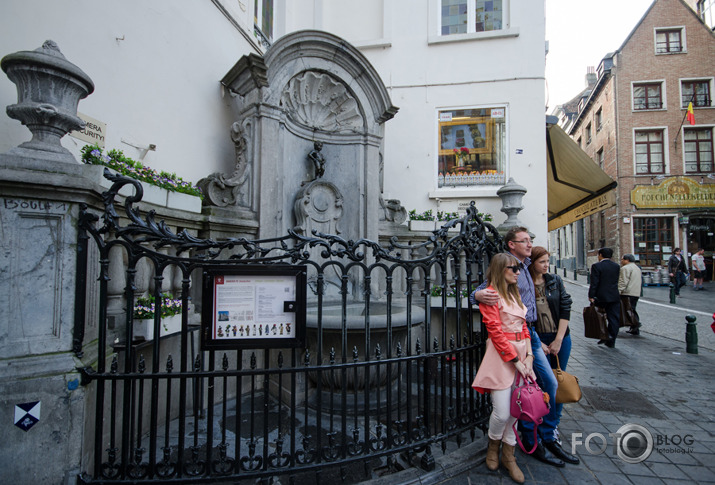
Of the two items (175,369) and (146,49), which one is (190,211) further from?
(146,49)

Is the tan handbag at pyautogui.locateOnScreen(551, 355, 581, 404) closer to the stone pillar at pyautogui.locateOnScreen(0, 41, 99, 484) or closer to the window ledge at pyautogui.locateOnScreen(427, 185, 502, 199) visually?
the stone pillar at pyautogui.locateOnScreen(0, 41, 99, 484)

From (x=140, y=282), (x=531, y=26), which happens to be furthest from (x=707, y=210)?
(x=140, y=282)

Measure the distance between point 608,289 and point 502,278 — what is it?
18.1ft

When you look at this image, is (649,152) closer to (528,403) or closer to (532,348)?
(532,348)

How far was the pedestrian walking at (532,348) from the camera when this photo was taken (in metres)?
3.15

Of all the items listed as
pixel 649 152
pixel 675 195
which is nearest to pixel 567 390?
pixel 675 195

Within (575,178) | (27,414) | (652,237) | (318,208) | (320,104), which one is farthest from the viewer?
(652,237)

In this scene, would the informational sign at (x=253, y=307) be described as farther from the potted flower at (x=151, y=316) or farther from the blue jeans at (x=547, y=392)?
the blue jeans at (x=547, y=392)

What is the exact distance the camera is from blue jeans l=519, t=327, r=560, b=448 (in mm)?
3188

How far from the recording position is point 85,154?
3.29 metres

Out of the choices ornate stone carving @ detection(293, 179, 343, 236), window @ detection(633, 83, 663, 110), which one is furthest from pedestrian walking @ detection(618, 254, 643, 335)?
window @ detection(633, 83, 663, 110)

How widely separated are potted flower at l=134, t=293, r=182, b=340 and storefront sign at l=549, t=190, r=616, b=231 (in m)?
9.92

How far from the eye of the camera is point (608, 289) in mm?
7164

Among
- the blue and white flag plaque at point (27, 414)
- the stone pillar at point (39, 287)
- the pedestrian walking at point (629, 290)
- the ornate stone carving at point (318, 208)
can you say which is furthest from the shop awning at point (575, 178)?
the blue and white flag plaque at point (27, 414)
